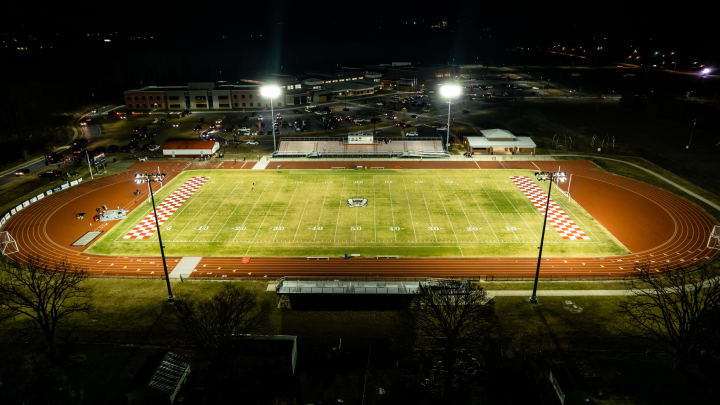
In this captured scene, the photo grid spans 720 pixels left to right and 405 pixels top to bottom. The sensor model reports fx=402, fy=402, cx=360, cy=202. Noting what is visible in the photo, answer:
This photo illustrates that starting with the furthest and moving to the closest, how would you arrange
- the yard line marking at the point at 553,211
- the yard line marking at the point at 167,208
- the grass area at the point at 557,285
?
the yard line marking at the point at 167,208 → the yard line marking at the point at 553,211 → the grass area at the point at 557,285

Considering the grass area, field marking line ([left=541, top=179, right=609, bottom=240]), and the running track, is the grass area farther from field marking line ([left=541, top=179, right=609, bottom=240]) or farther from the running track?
field marking line ([left=541, top=179, right=609, bottom=240])

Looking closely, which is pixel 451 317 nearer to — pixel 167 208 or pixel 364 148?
pixel 167 208

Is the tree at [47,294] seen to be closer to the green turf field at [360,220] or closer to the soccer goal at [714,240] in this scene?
the green turf field at [360,220]

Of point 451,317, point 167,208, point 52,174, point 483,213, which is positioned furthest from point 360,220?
point 52,174

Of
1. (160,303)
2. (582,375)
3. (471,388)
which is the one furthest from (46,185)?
(582,375)

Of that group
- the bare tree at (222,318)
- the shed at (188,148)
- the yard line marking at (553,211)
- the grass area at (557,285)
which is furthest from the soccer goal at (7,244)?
the yard line marking at (553,211)

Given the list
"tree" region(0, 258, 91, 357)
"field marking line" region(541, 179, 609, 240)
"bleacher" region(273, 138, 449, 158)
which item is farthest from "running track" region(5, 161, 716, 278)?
"bleacher" region(273, 138, 449, 158)

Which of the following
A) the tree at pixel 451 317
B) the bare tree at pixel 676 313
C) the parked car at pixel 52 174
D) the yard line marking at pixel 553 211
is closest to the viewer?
the bare tree at pixel 676 313
